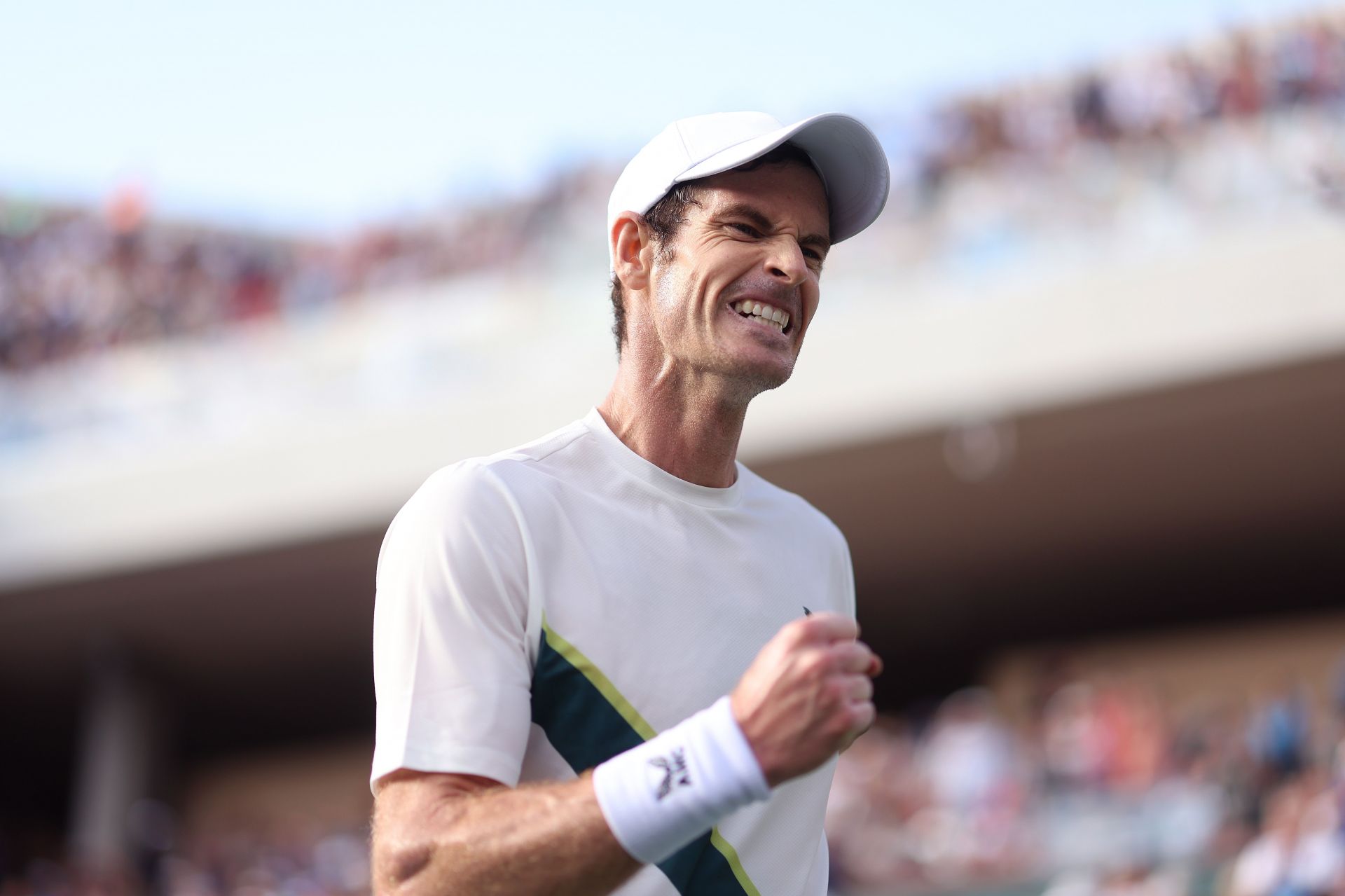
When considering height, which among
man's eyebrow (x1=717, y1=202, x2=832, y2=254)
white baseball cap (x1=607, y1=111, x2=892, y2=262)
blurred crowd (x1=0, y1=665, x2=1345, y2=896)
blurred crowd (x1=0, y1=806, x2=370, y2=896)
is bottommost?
blurred crowd (x1=0, y1=806, x2=370, y2=896)

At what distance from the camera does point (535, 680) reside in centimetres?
216

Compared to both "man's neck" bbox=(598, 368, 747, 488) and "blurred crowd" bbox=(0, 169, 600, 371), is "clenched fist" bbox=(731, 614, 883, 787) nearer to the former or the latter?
"man's neck" bbox=(598, 368, 747, 488)

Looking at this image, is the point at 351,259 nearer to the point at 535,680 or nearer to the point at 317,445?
the point at 317,445

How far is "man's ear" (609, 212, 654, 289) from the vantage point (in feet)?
8.09

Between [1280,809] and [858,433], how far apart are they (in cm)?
553

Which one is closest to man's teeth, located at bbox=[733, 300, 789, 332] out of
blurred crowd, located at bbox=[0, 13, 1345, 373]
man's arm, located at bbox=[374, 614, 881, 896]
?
man's arm, located at bbox=[374, 614, 881, 896]

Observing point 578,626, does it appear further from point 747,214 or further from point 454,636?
point 747,214

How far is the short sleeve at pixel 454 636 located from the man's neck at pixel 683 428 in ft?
1.03

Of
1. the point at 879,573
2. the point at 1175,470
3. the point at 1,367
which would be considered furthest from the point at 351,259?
the point at 1175,470

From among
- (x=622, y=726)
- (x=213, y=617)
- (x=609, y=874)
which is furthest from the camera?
(x=213, y=617)

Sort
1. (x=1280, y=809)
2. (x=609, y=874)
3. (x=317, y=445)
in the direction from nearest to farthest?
1. (x=609, y=874)
2. (x=1280, y=809)
3. (x=317, y=445)

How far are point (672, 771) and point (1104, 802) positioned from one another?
332 inches

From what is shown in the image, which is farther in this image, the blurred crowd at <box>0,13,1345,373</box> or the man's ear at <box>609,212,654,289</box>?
the blurred crowd at <box>0,13,1345,373</box>

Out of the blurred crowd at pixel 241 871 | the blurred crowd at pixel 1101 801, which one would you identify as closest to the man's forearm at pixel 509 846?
the blurred crowd at pixel 1101 801
